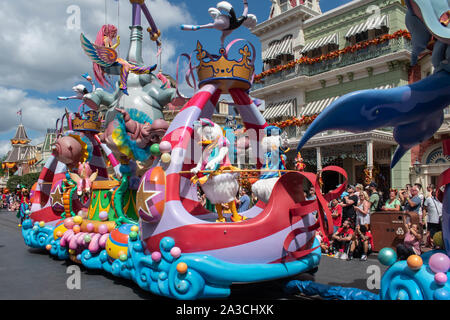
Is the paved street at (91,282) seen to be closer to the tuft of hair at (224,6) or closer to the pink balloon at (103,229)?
the pink balloon at (103,229)

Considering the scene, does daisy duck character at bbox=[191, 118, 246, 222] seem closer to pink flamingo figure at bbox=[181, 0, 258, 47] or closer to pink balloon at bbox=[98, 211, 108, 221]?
pink flamingo figure at bbox=[181, 0, 258, 47]

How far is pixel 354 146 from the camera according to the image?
1673 cm

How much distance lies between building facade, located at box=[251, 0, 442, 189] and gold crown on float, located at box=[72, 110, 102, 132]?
418 inches

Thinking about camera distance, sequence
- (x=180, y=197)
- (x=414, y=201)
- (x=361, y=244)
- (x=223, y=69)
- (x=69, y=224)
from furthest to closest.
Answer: (x=414, y=201) → (x=361, y=244) → (x=69, y=224) → (x=180, y=197) → (x=223, y=69)

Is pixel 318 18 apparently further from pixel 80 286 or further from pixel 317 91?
pixel 80 286

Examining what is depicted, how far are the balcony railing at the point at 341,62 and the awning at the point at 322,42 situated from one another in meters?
0.83

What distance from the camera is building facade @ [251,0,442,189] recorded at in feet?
52.4

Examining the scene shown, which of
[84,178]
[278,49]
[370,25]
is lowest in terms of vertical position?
[84,178]

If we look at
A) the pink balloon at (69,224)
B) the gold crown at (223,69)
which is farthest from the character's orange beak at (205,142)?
the pink balloon at (69,224)

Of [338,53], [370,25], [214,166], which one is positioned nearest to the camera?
[214,166]

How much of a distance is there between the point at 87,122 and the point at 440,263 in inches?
319

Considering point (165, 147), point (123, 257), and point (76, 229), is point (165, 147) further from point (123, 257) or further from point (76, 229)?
point (76, 229)

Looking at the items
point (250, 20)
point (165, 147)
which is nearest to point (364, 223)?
point (250, 20)

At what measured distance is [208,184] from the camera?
16.2ft
